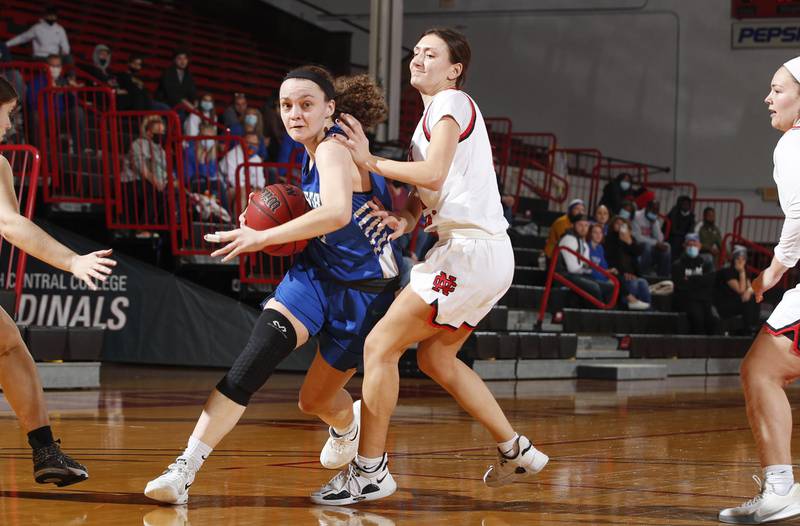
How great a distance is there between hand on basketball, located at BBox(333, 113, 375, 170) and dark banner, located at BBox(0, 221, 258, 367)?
7.25 metres

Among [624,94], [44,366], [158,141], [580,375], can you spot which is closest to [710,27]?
[624,94]

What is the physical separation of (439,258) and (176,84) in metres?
10.5

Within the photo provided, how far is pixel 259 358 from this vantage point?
4027mm

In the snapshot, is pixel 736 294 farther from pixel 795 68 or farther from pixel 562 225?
pixel 795 68

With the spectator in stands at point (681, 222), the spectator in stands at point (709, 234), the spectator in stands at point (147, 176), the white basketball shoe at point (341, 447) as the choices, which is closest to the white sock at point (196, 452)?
the white basketball shoe at point (341, 447)

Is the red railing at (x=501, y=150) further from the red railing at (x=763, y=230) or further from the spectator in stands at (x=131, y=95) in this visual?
the red railing at (x=763, y=230)

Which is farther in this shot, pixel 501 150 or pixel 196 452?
pixel 501 150

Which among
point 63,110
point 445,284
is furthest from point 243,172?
point 445,284

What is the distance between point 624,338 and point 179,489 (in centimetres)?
1023

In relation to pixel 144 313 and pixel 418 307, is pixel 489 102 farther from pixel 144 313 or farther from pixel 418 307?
pixel 418 307

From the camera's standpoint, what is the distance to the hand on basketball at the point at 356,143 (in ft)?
13.4

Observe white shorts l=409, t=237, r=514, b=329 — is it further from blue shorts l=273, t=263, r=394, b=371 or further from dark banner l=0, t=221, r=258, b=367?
dark banner l=0, t=221, r=258, b=367

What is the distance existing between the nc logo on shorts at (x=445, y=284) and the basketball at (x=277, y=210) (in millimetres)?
486

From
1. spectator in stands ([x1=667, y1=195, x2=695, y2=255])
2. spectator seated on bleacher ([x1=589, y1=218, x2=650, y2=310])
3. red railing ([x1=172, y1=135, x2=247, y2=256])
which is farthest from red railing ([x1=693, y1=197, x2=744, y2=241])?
red railing ([x1=172, y1=135, x2=247, y2=256])
